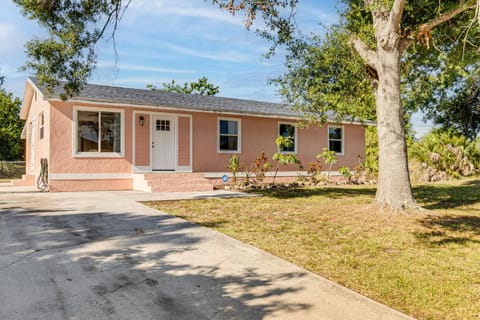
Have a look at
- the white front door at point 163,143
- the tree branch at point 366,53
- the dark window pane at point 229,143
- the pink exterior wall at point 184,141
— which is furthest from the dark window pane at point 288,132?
the tree branch at point 366,53

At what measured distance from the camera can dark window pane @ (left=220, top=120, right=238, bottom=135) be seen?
1500 cm

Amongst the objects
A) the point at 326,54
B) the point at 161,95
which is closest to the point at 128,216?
the point at 326,54

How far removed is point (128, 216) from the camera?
732 cm

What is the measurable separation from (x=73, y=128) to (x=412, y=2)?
34.1 feet

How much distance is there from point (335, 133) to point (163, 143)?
8908 mm

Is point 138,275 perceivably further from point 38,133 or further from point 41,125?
point 38,133

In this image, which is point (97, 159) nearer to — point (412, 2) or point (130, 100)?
point (130, 100)

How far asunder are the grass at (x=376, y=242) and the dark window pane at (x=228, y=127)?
5.51 metres

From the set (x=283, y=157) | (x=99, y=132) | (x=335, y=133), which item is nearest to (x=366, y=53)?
(x=283, y=157)

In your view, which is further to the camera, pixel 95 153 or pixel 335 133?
pixel 335 133

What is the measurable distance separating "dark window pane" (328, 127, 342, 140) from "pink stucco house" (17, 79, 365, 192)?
1.30 m

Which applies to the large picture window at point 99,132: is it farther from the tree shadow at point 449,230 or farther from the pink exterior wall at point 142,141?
the tree shadow at point 449,230

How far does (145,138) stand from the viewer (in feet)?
43.7

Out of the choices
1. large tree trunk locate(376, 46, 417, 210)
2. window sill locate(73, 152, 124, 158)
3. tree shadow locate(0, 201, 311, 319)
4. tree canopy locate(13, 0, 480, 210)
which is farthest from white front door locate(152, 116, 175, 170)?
large tree trunk locate(376, 46, 417, 210)
